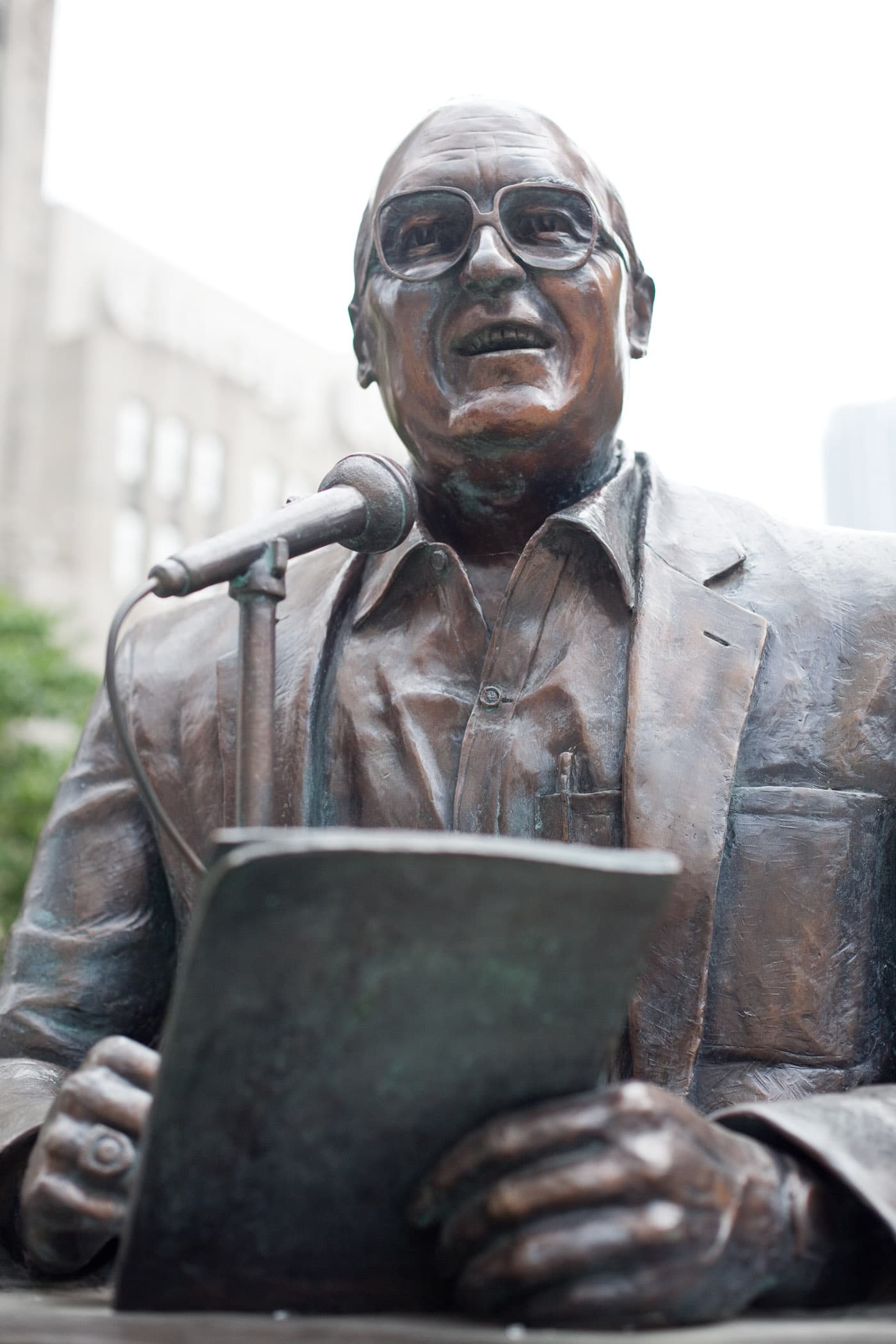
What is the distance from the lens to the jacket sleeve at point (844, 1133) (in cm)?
185

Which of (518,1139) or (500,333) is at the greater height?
(500,333)

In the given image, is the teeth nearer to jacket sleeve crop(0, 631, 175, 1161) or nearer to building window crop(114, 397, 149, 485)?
jacket sleeve crop(0, 631, 175, 1161)

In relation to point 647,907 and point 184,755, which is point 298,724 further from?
point 647,907

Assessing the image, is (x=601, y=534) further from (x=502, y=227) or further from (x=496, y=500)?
(x=502, y=227)

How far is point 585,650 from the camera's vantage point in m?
2.74

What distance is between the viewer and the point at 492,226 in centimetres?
277

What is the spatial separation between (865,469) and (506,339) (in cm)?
986

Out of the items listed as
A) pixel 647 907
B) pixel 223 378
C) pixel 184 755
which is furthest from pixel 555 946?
pixel 223 378

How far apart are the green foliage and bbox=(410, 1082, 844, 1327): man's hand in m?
12.7

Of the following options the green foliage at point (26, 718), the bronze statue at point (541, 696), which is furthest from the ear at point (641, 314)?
the green foliage at point (26, 718)

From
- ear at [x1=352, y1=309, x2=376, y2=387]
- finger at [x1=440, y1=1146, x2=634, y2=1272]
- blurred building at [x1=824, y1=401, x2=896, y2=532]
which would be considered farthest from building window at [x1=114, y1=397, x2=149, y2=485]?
finger at [x1=440, y1=1146, x2=634, y2=1272]

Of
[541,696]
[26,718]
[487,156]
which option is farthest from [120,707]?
[26,718]

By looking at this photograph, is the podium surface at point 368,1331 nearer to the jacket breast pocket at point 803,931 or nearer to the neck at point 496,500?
the jacket breast pocket at point 803,931

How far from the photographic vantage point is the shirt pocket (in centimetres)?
256
